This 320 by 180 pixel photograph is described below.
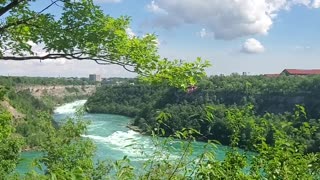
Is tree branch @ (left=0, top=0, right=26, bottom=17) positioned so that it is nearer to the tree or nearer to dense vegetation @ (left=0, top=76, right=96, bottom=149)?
the tree

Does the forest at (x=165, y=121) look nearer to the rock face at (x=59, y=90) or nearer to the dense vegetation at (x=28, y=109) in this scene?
the dense vegetation at (x=28, y=109)

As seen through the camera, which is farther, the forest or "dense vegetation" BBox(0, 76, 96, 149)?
"dense vegetation" BBox(0, 76, 96, 149)

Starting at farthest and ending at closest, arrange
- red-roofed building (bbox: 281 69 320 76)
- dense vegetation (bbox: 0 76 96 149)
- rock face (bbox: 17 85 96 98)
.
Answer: rock face (bbox: 17 85 96 98)
red-roofed building (bbox: 281 69 320 76)
dense vegetation (bbox: 0 76 96 149)

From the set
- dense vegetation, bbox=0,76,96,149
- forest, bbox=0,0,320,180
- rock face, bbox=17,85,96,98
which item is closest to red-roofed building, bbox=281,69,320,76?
dense vegetation, bbox=0,76,96,149

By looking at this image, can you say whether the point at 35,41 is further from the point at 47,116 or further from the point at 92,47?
the point at 47,116

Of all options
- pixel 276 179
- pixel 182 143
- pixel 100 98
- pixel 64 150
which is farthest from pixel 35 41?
pixel 100 98

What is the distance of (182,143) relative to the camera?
2.50m

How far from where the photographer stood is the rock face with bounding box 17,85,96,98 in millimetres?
123600

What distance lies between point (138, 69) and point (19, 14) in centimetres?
114

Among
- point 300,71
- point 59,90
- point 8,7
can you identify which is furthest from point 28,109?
point 8,7

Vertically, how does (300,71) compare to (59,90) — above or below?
above

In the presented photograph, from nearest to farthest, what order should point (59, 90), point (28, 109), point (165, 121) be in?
1. point (165, 121)
2. point (28, 109)
3. point (59, 90)

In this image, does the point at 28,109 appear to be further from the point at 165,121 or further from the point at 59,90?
the point at 165,121

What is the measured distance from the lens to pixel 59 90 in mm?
143375
